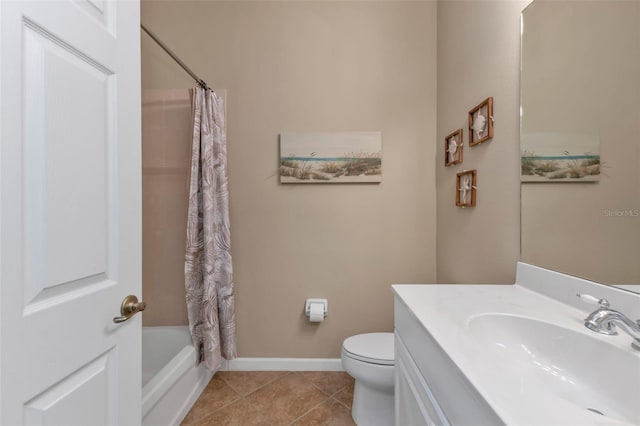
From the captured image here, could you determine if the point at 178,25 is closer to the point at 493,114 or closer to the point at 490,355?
the point at 493,114

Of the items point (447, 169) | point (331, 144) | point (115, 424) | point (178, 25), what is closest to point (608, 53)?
point (447, 169)

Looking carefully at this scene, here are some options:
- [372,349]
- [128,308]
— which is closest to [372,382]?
[372,349]

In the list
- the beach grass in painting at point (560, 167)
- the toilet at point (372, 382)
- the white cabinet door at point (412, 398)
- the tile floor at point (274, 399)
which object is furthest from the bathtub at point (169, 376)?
the beach grass in painting at point (560, 167)

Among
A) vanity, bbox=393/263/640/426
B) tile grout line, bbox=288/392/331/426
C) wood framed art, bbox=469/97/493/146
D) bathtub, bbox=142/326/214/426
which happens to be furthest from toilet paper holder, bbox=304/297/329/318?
wood framed art, bbox=469/97/493/146

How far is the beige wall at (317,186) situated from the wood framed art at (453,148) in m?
0.18

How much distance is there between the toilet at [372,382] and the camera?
4.31 feet

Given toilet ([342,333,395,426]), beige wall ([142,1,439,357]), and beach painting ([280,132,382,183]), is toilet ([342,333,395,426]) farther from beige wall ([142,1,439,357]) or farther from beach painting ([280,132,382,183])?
beach painting ([280,132,382,183])

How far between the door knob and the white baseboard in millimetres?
1311

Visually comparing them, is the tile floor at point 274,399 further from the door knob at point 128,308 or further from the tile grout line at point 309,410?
the door knob at point 128,308

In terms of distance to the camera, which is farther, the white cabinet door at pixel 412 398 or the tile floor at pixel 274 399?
the tile floor at pixel 274 399

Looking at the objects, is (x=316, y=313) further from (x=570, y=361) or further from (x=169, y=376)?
(x=570, y=361)

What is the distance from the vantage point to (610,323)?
2.19ft

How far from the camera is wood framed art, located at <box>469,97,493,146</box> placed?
4.12 feet

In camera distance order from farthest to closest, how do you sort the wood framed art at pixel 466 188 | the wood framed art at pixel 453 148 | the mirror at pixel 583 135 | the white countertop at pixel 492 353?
the wood framed art at pixel 453 148, the wood framed art at pixel 466 188, the mirror at pixel 583 135, the white countertop at pixel 492 353
